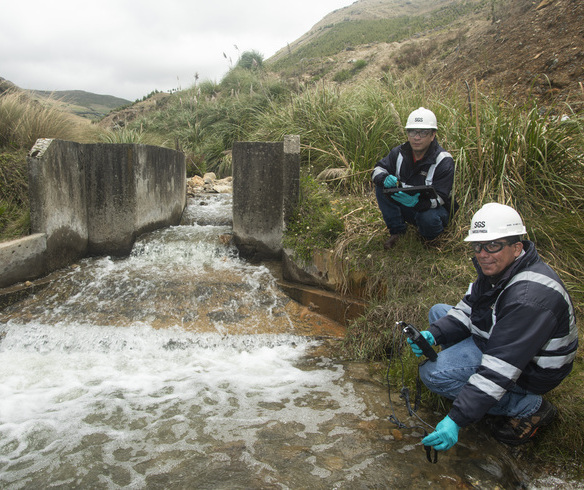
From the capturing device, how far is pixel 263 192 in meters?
5.55

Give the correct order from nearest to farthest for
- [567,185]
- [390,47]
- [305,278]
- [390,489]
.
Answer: [390,489], [567,185], [305,278], [390,47]

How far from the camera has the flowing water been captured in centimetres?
244

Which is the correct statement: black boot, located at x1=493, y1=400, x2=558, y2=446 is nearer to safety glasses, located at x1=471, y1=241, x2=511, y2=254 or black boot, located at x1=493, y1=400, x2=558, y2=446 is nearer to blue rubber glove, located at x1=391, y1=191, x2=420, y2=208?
safety glasses, located at x1=471, y1=241, x2=511, y2=254

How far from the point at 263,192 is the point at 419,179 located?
2.21 metres

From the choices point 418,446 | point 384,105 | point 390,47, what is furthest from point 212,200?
point 390,47

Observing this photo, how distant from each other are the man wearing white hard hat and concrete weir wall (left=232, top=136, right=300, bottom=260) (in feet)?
4.92

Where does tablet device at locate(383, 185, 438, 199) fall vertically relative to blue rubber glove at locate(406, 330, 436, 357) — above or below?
above

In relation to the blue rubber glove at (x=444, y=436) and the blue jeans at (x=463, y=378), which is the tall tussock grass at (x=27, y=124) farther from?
the blue rubber glove at (x=444, y=436)

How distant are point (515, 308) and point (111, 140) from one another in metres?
7.43

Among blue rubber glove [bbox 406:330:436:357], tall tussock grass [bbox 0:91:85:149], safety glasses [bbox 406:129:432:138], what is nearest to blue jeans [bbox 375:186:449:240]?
safety glasses [bbox 406:129:432:138]

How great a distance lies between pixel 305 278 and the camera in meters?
4.98

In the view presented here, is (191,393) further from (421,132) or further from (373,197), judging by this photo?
(373,197)

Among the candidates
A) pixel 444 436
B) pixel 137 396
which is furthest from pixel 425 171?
pixel 137 396

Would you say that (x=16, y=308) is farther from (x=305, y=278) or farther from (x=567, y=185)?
(x=567, y=185)
